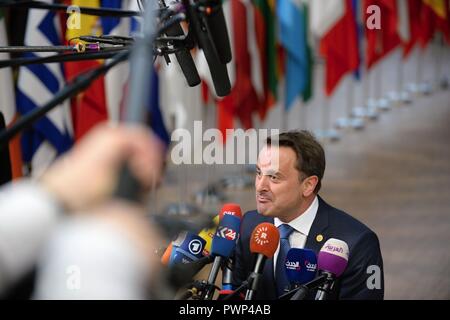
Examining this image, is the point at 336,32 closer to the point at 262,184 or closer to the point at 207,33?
the point at 262,184

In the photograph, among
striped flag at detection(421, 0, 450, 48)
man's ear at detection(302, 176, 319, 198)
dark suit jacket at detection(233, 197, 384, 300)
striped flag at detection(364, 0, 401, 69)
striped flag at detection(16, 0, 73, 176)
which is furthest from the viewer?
striped flag at detection(421, 0, 450, 48)

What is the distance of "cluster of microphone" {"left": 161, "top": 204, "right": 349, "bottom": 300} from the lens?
6.05ft

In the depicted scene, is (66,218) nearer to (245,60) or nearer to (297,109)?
(245,60)

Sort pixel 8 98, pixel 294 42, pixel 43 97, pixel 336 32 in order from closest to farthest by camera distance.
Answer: pixel 8 98
pixel 43 97
pixel 336 32
pixel 294 42

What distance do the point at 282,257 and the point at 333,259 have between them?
0.19m

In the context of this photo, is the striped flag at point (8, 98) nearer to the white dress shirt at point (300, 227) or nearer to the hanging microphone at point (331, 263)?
the white dress shirt at point (300, 227)

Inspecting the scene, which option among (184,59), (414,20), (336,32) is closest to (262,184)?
(184,59)

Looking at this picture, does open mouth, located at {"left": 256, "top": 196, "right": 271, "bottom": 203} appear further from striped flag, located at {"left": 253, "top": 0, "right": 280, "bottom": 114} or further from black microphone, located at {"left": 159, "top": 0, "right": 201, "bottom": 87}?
striped flag, located at {"left": 253, "top": 0, "right": 280, "bottom": 114}

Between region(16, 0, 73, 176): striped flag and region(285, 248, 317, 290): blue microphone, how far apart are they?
2390 millimetres

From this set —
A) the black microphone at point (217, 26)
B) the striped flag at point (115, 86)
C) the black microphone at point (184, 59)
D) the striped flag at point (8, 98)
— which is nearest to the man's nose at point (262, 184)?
the black microphone at point (184, 59)

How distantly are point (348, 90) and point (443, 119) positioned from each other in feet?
3.33

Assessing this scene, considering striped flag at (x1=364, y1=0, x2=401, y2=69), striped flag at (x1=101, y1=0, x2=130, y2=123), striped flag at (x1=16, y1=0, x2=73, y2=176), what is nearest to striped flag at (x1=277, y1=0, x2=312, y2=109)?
striped flag at (x1=364, y1=0, x2=401, y2=69)

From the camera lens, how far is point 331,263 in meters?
→ 1.91

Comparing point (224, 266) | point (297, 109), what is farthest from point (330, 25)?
point (224, 266)
